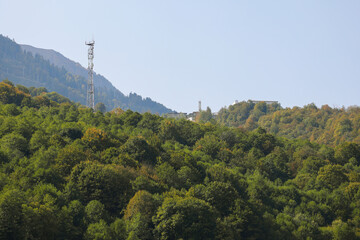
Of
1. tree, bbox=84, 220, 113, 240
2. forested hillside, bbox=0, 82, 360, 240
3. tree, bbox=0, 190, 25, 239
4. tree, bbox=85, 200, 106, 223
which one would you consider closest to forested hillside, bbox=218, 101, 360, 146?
forested hillside, bbox=0, 82, 360, 240

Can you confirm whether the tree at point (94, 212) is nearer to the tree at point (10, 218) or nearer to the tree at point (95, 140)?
the tree at point (10, 218)

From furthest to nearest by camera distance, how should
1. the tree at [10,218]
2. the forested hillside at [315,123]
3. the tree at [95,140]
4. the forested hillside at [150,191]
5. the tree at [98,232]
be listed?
the forested hillside at [315,123]
the tree at [95,140]
the forested hillside at [150,191]
the tree at [98,232]
the tree at [10,218]

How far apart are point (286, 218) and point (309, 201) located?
→ 10215 millimetres

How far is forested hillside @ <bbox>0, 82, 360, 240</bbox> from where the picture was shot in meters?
45.0

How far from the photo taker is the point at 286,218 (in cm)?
6075

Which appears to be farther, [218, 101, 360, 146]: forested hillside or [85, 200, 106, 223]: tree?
[218, 101, 360, 146]: forested hillside

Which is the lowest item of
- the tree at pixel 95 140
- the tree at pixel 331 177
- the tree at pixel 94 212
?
the tree at pixel 94 212

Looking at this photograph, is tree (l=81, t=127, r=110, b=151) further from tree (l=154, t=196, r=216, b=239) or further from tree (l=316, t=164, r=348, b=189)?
tree (l=316, t=164, r=348, b=189)

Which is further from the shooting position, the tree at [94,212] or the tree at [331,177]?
the tree at [331,177]

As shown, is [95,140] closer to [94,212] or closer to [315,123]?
[94,212]

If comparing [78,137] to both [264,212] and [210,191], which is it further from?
[264,212]

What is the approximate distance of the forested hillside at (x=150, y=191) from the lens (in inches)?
1770

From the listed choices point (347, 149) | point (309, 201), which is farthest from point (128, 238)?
point (347, 149)

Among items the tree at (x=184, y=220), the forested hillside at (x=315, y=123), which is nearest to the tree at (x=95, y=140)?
the tree at (x=184, y=220)
